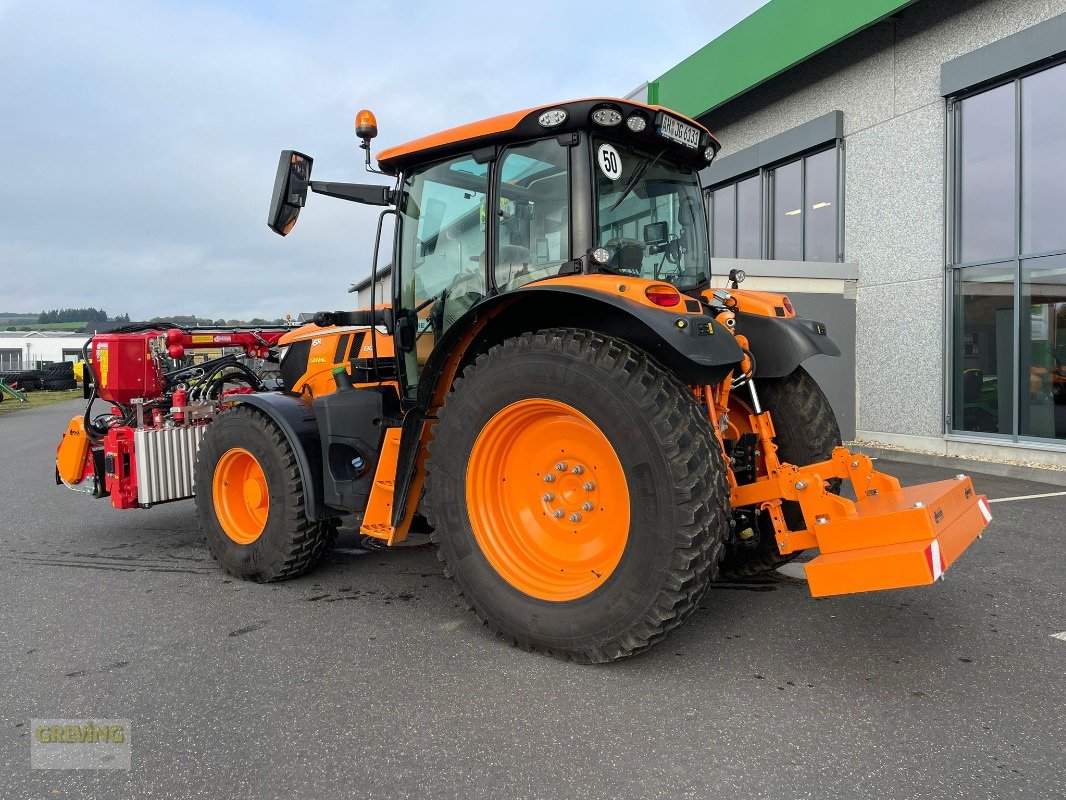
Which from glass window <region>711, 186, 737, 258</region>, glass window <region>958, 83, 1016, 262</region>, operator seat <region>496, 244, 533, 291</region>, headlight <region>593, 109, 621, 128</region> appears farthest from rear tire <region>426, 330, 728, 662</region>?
glass window <region>711, 186, 737, 258</region>

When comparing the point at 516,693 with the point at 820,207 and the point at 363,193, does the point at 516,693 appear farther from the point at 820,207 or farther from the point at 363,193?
the point at 820,207

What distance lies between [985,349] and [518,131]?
800 cm

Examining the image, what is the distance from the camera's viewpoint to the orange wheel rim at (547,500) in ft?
10.1

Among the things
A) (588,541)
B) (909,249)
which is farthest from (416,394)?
(909,249)

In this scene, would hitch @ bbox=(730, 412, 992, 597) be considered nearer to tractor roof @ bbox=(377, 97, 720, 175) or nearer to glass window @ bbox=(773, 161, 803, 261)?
tractor roof @ bbox=(377, 97, 720, 175)

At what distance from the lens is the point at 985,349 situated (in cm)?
905

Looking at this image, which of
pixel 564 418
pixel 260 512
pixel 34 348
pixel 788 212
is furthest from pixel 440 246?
pixel 34 348

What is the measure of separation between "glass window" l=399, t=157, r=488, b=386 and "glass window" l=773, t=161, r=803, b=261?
31.5 feet

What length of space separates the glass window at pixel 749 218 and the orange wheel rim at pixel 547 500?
1099cm

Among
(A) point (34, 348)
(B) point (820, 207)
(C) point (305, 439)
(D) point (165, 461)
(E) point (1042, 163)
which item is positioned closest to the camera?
(C) point (305, 439)

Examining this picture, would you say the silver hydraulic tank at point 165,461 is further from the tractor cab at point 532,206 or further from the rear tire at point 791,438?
the rear tire at point 791,438

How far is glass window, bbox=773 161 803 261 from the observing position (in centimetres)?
1210

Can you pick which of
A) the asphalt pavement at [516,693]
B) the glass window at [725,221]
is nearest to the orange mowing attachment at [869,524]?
the asphalt pavement at [516,693]

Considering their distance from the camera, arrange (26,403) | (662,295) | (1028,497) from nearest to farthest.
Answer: (662,295) → (1028,497) → (26,403)
